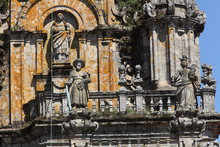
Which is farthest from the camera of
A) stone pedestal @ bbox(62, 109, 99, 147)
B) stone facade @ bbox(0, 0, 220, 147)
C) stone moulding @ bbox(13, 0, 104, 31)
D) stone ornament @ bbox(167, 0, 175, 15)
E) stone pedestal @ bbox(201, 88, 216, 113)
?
stone moulding @ bbox(13, 0, 104, 31)

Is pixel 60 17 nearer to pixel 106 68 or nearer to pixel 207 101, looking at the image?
pixel 106 68

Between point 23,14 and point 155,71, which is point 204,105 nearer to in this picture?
point 155,71

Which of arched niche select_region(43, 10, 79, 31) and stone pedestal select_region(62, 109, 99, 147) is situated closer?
stone pedestal select_region(62, 109, 99, 147)

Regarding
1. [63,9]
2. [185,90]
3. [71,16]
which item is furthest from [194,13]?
[185,90]

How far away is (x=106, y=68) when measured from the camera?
49.6 metres

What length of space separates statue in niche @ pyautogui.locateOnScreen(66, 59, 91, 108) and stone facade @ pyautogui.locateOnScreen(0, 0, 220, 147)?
1.30m

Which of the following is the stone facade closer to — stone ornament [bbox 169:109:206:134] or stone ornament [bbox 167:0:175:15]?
stone ornament [bbox 167:0:175:15]

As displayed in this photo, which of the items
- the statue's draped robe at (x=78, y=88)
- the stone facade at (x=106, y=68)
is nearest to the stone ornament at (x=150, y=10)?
the stone facade at (x=106, y=68)

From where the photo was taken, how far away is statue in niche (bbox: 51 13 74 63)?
160 feet

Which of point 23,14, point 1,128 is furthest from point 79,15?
point 1,128

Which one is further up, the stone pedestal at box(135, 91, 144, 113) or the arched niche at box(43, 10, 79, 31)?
the arched niche at box(43, 10, 79, 31)

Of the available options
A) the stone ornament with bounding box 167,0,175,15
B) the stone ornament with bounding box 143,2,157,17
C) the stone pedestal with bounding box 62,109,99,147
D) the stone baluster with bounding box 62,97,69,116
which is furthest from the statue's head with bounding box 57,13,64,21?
the stone pedestal with bounding box 62,109,99,147

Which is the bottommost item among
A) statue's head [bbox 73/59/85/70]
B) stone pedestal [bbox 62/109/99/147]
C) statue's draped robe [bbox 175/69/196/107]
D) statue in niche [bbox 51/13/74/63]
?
stone pedestal [bbox 62/109/99/147]

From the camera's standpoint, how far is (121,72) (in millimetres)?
47562
